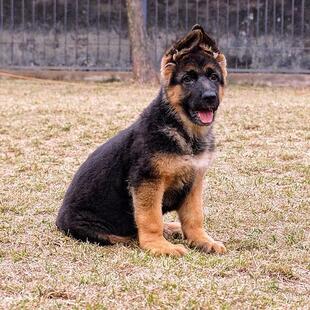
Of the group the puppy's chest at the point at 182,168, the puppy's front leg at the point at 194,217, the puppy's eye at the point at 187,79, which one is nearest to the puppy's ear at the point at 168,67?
the puppy's eye at the point at 187,79

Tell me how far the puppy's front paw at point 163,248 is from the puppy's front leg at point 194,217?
29 centimetres

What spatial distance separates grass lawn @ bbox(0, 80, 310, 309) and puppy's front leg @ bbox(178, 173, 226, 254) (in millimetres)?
217

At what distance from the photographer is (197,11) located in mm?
17844


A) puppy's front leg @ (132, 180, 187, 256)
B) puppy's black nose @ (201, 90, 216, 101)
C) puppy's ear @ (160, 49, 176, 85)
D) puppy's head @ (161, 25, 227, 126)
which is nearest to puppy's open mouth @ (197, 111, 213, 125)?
puppy's head @ (161, 25, 227, 126)

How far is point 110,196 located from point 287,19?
1285cm

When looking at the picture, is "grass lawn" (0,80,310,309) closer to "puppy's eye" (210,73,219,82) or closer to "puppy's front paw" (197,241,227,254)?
"puppy's front paw" (197,241,227,254)

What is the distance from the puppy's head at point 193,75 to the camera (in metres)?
5.54

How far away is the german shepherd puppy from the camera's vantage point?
540cm

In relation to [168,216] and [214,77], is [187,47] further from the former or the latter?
[168,216]

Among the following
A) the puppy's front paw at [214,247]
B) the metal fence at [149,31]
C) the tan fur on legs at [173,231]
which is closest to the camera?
the puppy's front paw at [214,247]

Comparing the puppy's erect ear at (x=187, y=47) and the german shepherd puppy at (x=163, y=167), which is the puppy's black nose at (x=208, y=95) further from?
the puppy's erect ear at (x=187, y=47)

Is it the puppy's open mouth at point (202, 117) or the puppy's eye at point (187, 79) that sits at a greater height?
the puppy's eye at point (187, 79)

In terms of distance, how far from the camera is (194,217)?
5.73 m

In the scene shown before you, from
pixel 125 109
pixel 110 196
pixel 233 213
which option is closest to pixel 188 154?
pixel 110 196
